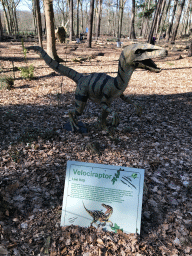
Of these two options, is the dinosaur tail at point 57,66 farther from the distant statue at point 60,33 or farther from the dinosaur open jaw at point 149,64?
the distant statue at point 60,33

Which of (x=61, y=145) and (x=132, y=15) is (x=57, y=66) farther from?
(x=132, y=15)

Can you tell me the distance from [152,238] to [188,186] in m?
1.11

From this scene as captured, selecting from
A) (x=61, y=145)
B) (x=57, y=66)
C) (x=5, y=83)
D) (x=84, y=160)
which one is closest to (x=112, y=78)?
(x=57, y=66)

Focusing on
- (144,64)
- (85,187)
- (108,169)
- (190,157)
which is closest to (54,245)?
(85,187)

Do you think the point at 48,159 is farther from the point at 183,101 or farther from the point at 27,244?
the point at 183,101

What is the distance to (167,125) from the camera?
458cm

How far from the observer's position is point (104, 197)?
6.38 ft

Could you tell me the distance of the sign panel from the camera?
193cm

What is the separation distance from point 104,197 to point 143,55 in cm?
182

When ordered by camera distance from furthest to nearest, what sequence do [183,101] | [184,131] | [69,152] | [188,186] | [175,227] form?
[183,101] < [184,131] < [69,152] < [188,186] < [175,227]

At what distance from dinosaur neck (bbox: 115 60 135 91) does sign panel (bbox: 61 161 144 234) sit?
4.68 ft

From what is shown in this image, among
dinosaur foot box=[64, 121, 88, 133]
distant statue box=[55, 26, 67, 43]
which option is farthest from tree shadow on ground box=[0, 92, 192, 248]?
distant statue box=[55, 26, 67, 43]

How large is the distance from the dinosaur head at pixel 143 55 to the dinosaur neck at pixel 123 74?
0.08m

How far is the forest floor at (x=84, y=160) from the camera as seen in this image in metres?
2.04
